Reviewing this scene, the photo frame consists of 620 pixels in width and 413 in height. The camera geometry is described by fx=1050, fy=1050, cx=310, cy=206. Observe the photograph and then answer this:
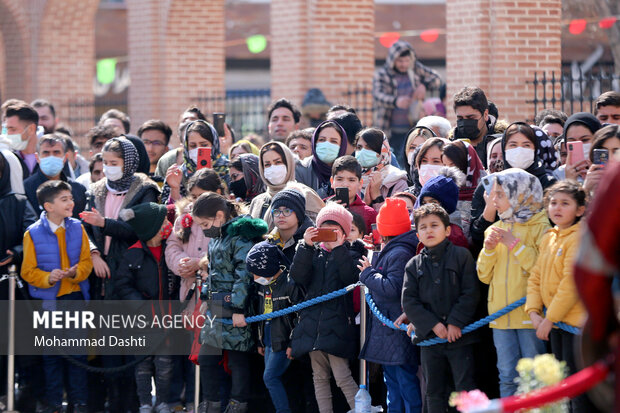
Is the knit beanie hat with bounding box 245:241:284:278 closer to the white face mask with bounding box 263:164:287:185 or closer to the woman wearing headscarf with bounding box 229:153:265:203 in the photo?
the white face mask with bounding box 263:164:287:185

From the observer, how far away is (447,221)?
20.8 ft

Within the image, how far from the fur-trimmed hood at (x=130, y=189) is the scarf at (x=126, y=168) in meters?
0.05

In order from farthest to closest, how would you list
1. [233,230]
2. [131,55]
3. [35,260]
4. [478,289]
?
[131,55] < [35,260] < [233,230] < [478,289]

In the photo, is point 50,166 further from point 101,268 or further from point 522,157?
point 522,157

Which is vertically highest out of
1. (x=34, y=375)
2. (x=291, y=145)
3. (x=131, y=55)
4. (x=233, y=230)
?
(x=131, y=55)

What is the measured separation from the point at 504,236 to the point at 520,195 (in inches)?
10.6

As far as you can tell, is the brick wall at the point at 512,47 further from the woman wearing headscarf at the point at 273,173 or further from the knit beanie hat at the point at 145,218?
the knit beanie hat at the point at 145,218

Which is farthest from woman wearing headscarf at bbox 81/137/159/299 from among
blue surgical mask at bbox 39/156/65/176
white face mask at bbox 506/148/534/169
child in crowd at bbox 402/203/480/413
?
white face mask at bbox 506/148/534/169

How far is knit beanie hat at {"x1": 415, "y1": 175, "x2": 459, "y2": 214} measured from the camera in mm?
6633

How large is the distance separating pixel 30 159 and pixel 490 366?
4.99 metres

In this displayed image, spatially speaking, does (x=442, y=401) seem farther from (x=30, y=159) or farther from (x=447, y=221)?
(x=30, y=159)

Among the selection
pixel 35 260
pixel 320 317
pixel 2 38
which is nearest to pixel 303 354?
pixel 320 317

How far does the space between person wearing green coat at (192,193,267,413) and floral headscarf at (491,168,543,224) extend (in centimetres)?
190

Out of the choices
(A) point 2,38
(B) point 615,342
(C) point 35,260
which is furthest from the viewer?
(A) point 2,38
